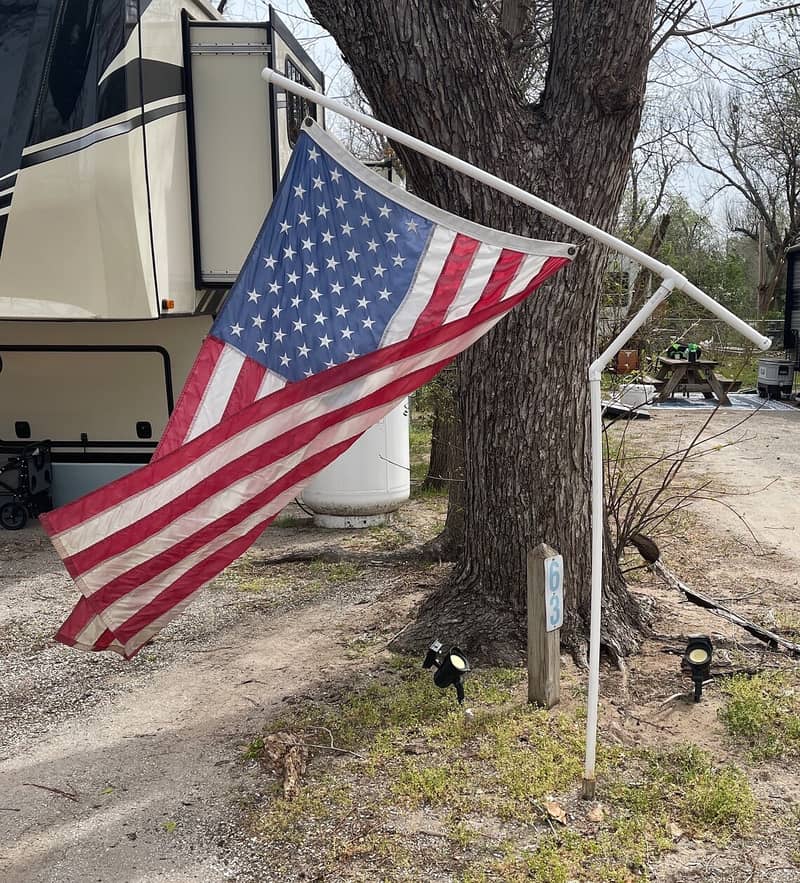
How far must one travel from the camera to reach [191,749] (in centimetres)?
421

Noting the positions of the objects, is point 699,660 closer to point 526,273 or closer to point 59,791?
point 526,273

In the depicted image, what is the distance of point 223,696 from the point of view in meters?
4.78

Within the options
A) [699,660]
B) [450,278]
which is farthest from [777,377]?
[450,278]

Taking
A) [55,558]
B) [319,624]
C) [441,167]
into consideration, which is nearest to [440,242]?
[441,167]

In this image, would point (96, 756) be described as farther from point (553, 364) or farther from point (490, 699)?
point (553, 364)

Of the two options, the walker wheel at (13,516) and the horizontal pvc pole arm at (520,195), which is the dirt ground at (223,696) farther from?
the horizontal pvc pole arm at (520,195)

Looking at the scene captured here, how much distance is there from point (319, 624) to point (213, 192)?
317 centimetres

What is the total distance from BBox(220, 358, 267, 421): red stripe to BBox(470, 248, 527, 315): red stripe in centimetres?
81

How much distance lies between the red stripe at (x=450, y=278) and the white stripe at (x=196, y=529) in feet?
0.48

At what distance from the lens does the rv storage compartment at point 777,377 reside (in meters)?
17.4

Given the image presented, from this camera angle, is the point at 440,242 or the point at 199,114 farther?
the point at 199,114

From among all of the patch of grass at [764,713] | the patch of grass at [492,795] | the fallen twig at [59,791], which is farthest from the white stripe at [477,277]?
the fallen twig at [59,791]

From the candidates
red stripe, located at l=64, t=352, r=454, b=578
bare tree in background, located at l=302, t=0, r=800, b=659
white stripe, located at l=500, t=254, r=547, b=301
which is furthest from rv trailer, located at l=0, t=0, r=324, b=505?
white stripe, located at l=500, t=254, r=547, b=301

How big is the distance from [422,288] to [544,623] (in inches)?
63.1
